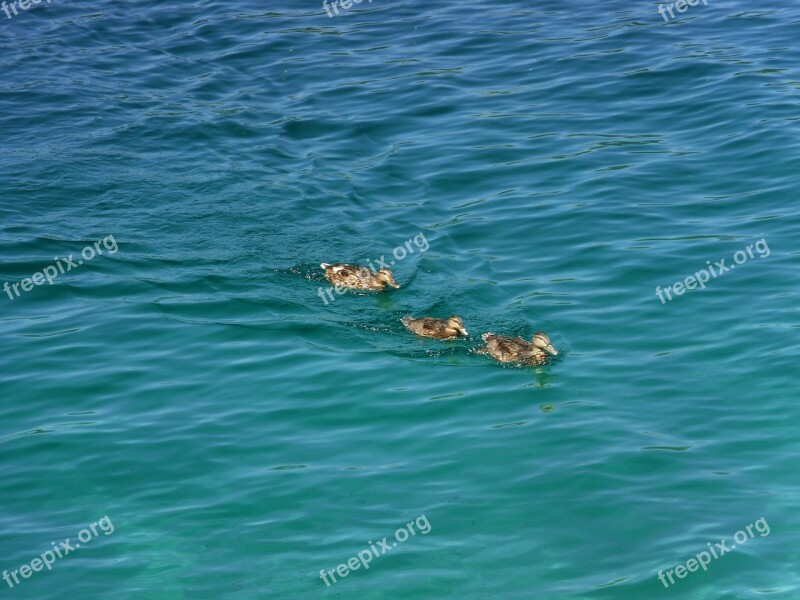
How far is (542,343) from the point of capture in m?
14.0

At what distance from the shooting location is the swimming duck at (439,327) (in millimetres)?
14844

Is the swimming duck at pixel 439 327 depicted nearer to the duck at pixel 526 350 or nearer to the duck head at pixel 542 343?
the duck at pixel 526 350

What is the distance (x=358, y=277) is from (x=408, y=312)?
82 centimetres

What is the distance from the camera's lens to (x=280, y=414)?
44.0ft

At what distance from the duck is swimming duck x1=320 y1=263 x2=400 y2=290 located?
252 centimetres

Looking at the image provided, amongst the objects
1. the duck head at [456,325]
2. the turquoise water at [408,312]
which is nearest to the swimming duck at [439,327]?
the duck head at [456,325]

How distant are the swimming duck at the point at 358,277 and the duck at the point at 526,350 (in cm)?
252

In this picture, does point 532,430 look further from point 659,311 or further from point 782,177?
point 782,177

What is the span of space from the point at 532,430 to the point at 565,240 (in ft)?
16.9

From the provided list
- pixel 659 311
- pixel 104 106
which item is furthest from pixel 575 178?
pixel 104 106

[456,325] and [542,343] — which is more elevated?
[456,325]

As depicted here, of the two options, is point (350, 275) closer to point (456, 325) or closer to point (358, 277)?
point (358, 277)

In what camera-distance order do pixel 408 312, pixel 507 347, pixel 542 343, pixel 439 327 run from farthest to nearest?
1. pixel 408 312
2. pixel 439 327
3. pixel 507 347
4. pixel 542 343

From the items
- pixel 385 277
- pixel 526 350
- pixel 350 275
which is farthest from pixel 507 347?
pixel 350 275
